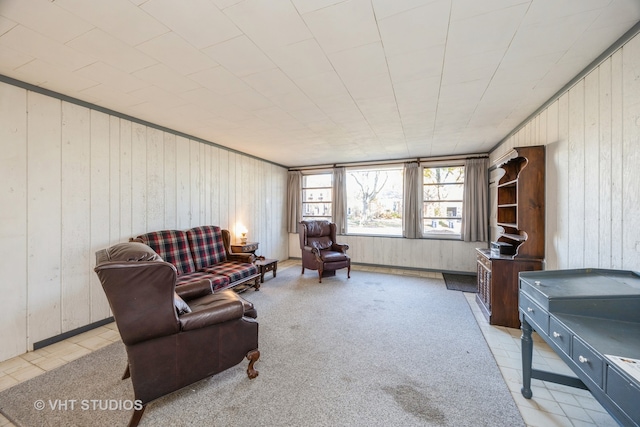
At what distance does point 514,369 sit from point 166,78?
405 centimetres

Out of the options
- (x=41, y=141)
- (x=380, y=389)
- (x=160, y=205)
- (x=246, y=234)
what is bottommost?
(x=380, y=389)

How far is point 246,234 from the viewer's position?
507 centimetres

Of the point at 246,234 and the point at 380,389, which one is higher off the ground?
the point at 246,234

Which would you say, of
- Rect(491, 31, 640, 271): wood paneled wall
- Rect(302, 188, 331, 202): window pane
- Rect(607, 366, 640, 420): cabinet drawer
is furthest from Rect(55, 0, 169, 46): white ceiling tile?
Rect(302, 188, 331, 202): window pane

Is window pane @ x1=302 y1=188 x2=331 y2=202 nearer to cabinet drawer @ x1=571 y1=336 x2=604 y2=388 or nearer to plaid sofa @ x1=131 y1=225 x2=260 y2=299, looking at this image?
plaid sofa @ x1=131 y1=225 x2=260 y2=299

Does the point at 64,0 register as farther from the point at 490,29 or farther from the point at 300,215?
the point at 300,215

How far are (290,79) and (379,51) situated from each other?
824 millimetres

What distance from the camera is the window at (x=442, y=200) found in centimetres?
539

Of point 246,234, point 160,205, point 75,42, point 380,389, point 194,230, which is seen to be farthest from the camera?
point 246,234

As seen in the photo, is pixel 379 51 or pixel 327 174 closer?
pixel 379 51

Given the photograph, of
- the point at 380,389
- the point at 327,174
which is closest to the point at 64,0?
the point at 380,389

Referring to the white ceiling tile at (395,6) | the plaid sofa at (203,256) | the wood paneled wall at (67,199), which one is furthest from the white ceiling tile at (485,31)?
the wood paneled wall at (67,199)

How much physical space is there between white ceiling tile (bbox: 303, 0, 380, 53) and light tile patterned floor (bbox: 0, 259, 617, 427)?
2767 mm

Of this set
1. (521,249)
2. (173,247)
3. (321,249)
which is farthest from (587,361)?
(321,249)
